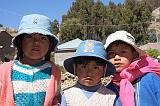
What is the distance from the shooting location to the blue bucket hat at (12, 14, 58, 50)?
10.9 ft

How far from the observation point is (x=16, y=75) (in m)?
3.30

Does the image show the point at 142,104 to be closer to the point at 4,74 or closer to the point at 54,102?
the point at 54,102

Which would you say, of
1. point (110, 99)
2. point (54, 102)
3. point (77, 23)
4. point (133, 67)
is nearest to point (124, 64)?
point (133, 67)

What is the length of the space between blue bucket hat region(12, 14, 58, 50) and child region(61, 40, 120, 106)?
0.29 m

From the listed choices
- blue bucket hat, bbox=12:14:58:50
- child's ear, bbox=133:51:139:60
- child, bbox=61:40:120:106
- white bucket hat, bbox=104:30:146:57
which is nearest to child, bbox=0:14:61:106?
blue bucket hat, bbox=12:14:58:50

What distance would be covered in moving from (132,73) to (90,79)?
1.14ft

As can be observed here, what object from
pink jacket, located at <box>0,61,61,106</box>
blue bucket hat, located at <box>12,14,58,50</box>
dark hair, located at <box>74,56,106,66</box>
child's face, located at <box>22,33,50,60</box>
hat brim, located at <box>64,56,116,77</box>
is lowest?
pink jacket, located at <box>0,61,61,106</box>

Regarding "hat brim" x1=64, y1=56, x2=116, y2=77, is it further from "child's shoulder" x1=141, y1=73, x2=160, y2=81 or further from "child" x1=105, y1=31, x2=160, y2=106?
"child's shoulder" x1=141, y1=73, x2=160, y2=81

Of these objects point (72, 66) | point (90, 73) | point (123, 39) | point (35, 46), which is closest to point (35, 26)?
point (35, 46)

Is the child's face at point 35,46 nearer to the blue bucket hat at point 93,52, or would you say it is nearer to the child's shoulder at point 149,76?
the blue bucket hat at point 93,52

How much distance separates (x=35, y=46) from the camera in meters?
3.31

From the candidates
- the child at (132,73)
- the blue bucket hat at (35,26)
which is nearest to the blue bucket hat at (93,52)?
the child at (132,73)

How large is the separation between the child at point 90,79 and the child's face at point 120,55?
0.41 ft

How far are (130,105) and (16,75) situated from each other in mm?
893
